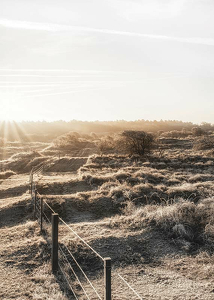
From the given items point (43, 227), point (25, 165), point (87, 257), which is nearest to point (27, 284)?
point (87, 257)

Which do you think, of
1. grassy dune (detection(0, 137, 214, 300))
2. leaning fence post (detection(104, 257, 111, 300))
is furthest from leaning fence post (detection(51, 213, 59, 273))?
leaning fence post (detection(104, 257, 111, 300))

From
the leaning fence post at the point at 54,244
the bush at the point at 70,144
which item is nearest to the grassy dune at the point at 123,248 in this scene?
the leaning fence post at the point at 54,244

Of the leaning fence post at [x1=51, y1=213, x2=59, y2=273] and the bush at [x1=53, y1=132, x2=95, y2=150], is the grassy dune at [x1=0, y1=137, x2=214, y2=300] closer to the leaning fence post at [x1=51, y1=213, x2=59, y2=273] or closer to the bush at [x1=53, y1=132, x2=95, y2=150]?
the leaning fence post at [x1=51, y1=213, x2=59, y2=273]

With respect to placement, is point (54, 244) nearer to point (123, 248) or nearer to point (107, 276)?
point (123, 248)

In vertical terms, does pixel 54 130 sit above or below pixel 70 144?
above

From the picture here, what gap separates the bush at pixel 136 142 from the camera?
36844 mm

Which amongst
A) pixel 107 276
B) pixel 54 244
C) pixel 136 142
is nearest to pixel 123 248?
pixel 54 244

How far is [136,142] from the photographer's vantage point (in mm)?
37000

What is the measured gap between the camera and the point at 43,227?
9.11 m

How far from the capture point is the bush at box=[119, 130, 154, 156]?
121 ft

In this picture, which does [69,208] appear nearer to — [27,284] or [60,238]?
[60,238]

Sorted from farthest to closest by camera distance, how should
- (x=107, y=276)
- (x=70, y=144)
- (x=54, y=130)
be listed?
(x=54, y=130), (x=70, y=144), (x=107, y=276)

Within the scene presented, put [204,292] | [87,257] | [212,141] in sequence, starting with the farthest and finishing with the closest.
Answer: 1. [212,141]
2. [87,257]
3. [204,292]

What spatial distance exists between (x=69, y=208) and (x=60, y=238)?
13.5 ft
